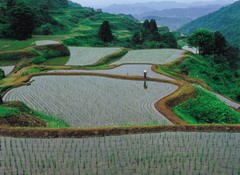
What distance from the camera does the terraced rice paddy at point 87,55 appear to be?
3228 cm

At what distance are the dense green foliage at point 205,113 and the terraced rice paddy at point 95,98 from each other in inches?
54.2

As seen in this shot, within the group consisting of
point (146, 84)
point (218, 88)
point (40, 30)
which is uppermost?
point (40, 30)

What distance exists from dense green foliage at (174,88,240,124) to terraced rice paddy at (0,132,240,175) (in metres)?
3.38

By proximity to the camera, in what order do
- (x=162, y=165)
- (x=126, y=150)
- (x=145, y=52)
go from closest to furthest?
(x=162, y=165) → (x=126, y=150) → (x=145, y=52)

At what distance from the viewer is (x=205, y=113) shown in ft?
44.9

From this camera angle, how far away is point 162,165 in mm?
8023

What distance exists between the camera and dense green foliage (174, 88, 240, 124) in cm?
1329

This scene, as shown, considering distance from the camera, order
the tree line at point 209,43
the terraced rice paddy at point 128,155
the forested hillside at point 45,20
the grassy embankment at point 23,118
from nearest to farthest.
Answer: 1. the terraced rice paddy at point 128,155
2. the grassy embankment at point 23,118
3. the forested hillside at point 45,20
4. the tree line at point 209,43

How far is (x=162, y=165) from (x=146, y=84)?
389 inches

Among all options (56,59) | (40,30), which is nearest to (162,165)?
(56,59)

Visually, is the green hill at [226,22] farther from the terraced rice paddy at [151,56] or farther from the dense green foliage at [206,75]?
the dense green foliage at [206,75]

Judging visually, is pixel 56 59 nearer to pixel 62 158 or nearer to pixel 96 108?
pixel 96 108

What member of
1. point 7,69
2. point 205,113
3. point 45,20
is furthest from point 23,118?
point 45,20

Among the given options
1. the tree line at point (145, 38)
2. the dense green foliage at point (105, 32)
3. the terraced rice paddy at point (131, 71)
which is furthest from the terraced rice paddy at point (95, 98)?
the tree line at point (145, 38)
